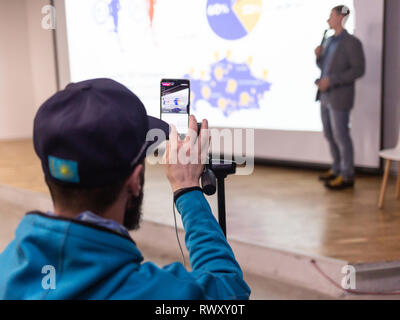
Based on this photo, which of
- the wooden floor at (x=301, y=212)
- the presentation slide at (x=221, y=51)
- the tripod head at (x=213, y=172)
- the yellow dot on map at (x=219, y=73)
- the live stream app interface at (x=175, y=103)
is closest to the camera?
the tripod head at (x=213, y=172)

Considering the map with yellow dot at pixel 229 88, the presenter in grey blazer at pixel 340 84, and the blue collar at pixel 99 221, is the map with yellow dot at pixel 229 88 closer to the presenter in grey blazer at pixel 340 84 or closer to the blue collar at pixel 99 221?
the presenter in grey blazer at pixel 340 84

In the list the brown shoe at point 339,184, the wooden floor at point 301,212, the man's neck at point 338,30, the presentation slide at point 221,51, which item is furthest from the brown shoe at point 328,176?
the man's neck at point 338,30

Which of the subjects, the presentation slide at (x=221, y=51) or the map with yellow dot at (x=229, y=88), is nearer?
the presentation slide at (x=221, y=51)

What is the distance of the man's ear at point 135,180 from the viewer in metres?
0.70

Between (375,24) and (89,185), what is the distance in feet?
11.4

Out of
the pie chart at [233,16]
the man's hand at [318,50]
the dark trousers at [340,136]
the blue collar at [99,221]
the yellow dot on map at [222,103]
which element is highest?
the pie chart at [233,16]

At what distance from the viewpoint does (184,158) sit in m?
0.79

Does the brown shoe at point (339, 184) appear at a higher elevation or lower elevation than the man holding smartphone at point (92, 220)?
lower

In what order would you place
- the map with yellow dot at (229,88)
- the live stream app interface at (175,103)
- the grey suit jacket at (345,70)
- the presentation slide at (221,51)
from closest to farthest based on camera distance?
the live stream app interface at (175,103)
the grey suit jacket at (345,70)
the presentation slide at (221,51)
the map with yellow dot at (229,88)

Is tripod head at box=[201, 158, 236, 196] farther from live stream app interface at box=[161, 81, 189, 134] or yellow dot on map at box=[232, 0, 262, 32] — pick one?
yellow dot on map at box=[232, 0, 262, 32]

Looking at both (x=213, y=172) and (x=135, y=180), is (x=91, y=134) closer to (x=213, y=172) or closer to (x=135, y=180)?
(x=135, y=180)

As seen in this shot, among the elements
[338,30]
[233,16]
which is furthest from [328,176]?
[233,16]

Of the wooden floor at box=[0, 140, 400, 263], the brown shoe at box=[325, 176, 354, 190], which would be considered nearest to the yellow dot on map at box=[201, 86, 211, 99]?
the wooden floor at box=[0, 140, 400, 263]

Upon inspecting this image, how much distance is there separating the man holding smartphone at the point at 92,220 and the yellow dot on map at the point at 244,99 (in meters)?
3.57
